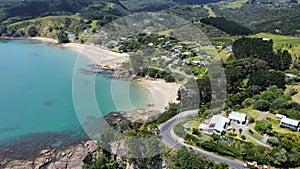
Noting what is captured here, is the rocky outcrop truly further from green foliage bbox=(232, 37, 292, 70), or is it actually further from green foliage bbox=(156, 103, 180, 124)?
green foliage bbox=(232, 37, 292, 70)

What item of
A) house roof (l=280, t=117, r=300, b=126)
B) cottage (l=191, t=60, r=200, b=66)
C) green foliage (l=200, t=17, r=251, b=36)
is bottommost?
house roof (l=280, t=117, r=300, b=126)

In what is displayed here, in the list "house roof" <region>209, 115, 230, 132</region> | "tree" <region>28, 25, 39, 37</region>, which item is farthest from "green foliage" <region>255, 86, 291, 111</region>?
Answer: "tree" <region>28, 25, 39, 37</region>

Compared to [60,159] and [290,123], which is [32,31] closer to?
[60,159]

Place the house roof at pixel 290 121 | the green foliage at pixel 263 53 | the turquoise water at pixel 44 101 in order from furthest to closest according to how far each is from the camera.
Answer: the green foliage at pixel 263 53, the turquoise water at pixel 44 101, the house roof at pixel 290 121

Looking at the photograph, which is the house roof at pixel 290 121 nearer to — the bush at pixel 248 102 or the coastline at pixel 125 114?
the bush at pixel 248 102

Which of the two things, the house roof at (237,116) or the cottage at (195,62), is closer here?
the house roof at (237,116)

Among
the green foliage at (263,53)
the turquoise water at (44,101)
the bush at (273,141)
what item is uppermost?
the green foliage at (263,53)

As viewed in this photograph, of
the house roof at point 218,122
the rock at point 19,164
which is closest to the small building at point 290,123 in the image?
the house roof at point 218,122
